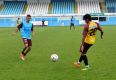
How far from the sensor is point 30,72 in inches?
473

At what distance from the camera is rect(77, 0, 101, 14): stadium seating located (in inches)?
2936

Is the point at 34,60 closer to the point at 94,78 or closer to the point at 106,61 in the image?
the point at 106,61

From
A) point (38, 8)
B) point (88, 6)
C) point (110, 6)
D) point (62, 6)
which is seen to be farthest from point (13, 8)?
point (110, 6)

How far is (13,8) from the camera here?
77625 millimetres

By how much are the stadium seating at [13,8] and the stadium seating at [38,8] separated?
1.68 metres

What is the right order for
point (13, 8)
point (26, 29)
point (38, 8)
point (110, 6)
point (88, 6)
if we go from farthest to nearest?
1. point (13, 8)
2. point (88, 6)
3. point (38, 8)
4. point (110, 6)
5. point (26, 29)

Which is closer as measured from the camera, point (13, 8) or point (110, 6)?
point (110, 6)

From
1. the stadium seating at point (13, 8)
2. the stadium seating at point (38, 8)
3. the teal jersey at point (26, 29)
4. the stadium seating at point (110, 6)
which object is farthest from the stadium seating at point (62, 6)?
the teal jersey at point (26, 29)

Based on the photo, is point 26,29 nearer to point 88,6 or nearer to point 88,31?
point 88,31

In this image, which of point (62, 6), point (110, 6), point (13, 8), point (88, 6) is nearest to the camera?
point (110, 6)

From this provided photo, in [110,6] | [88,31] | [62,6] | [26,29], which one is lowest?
[26,29]

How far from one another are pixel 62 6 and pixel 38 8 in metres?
5.09

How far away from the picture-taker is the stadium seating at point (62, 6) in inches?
2943

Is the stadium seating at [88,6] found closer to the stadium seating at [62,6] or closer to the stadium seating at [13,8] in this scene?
the stadium seating at [62,6]
